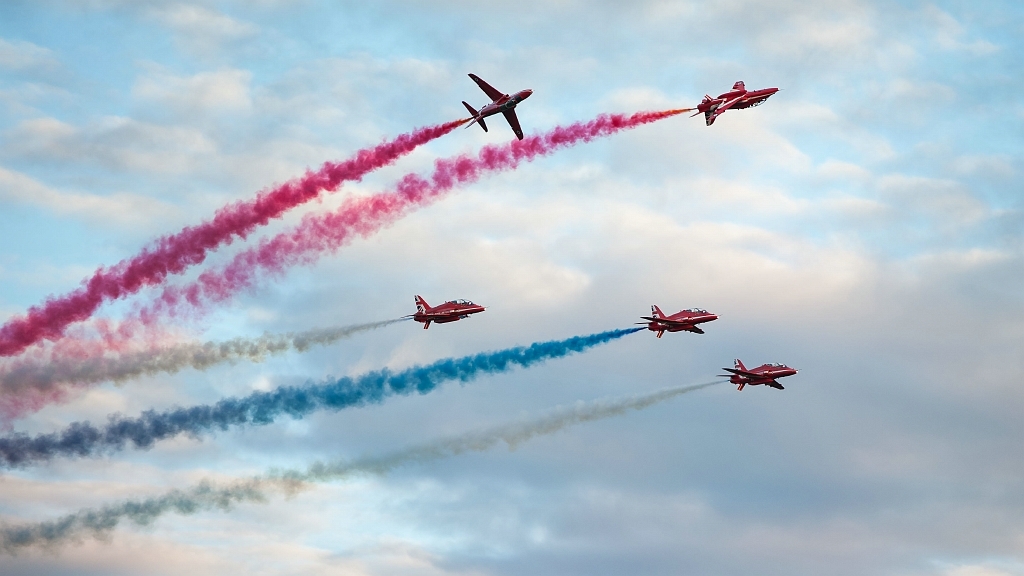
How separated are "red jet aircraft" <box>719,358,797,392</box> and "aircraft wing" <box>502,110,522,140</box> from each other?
3099cm

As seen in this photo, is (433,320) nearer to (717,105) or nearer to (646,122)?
(646,122)

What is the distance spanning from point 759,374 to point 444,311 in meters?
32.1

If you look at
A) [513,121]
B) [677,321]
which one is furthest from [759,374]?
[513,121]

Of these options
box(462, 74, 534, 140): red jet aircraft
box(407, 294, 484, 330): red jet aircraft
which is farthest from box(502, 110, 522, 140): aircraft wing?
box(407, 294, 484, 330): red jet aircraft

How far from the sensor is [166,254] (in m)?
95.0

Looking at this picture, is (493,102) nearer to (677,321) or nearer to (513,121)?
(513,121)

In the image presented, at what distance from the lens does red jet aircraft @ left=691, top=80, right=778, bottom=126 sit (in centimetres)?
9644

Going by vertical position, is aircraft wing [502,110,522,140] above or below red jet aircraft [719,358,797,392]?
above

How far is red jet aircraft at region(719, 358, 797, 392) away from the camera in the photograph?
10444 centimetres

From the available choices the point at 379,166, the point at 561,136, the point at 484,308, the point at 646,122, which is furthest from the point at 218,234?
the point at 646,122

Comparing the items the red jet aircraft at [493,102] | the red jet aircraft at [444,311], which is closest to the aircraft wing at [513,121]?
the red jet aircraft at [493,102]

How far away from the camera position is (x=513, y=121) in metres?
94.0

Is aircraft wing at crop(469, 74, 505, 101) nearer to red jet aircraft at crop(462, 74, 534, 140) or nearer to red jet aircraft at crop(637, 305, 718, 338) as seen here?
red jet aircraft at crop(462, 74, 534, 140)

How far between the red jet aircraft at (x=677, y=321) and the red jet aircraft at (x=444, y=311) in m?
16.5
